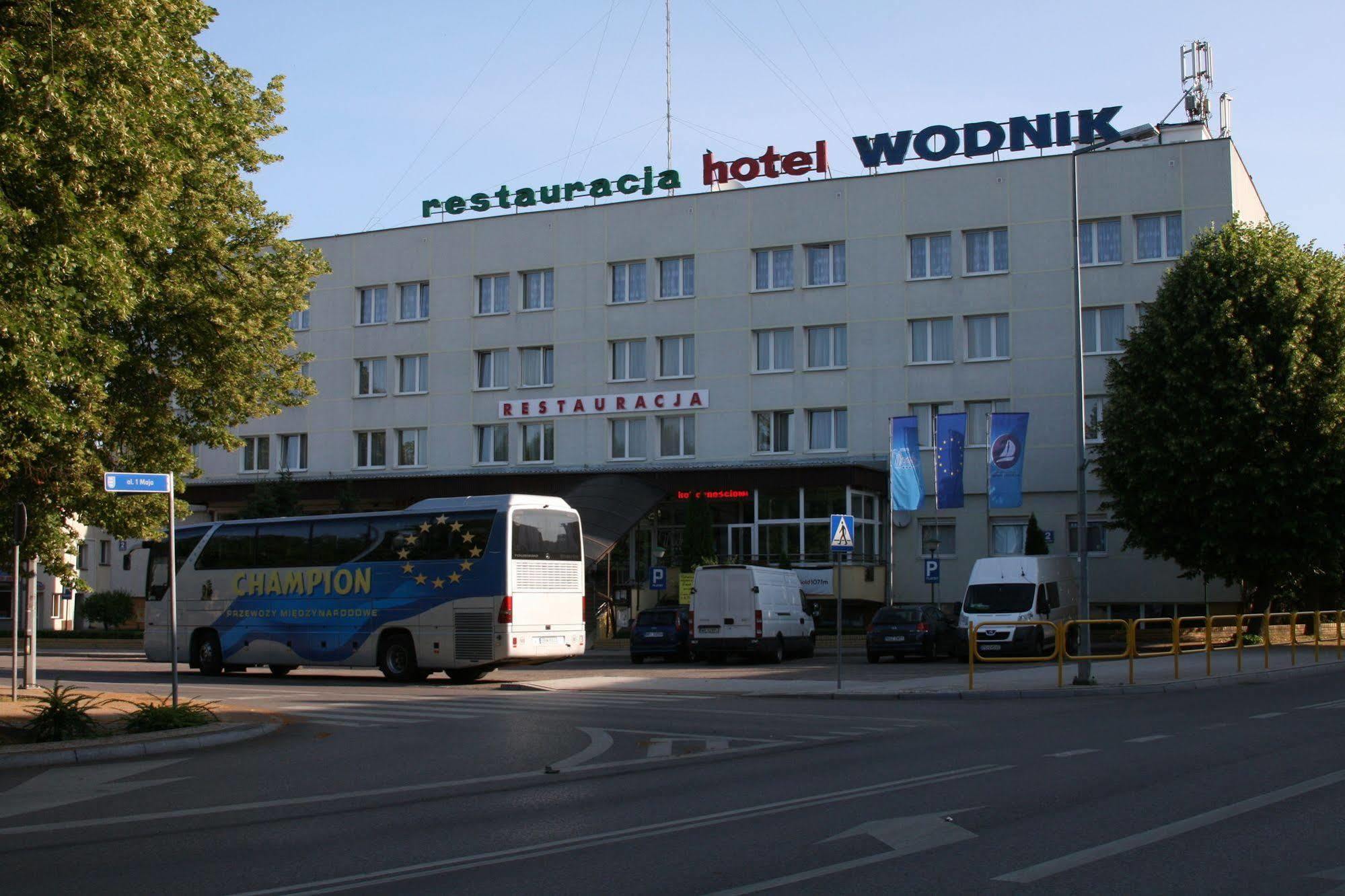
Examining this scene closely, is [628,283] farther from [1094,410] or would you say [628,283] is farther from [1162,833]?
[1162,833]

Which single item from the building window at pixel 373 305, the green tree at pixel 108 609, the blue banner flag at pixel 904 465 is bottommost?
the green tree at pixel 108 609

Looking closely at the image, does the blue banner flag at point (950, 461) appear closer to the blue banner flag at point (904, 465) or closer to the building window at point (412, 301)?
the blue banner flag at point (904, 465)

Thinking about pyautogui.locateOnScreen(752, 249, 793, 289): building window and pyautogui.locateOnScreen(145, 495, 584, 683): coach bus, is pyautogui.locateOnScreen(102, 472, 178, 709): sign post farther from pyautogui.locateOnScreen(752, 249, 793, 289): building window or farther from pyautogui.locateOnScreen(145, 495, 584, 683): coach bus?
pyautogui.locateOnScreen(752, 249, 793, 289): building window

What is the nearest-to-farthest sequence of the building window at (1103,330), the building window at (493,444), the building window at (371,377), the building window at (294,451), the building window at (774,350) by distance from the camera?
the building window at (1103,330) → the building window at (774,350) → the building window at (493,444) → the building window at (371,377) → the building window at (294,451)

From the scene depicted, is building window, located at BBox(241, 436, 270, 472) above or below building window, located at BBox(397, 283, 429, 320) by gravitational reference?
below

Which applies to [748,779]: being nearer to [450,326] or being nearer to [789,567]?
[789,567]

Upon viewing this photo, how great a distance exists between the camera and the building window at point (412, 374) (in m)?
55.8

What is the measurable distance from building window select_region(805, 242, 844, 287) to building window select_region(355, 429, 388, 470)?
1991 centimetres

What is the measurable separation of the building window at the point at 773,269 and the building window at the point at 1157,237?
12.9 metres

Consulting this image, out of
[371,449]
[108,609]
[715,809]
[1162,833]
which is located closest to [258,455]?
[371,449]

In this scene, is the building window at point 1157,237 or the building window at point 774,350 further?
the building window at point 774,350

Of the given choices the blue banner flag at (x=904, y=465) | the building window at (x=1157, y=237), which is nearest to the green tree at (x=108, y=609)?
the blue banner flag at (x=904, y=465)

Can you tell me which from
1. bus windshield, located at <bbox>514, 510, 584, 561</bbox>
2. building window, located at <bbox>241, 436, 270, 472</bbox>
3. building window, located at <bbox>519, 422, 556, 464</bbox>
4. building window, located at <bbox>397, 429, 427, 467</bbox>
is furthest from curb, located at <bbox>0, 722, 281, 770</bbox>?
building window, located at <bbox>241, 436, 270, 472</bbox>

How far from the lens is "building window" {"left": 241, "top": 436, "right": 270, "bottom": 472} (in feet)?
191
